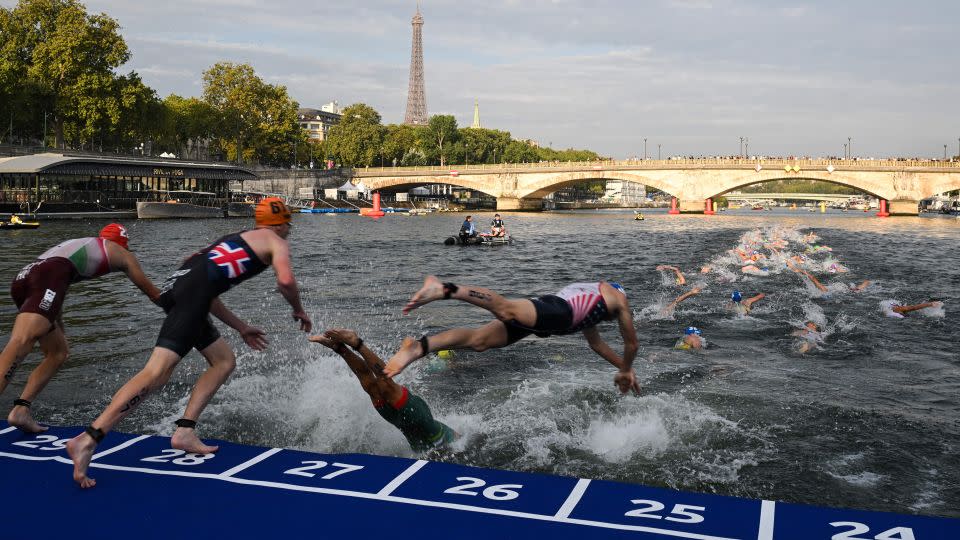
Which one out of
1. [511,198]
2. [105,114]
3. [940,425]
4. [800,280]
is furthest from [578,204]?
[940,425]

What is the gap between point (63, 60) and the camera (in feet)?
213

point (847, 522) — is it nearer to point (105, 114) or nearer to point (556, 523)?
point (556, 523)

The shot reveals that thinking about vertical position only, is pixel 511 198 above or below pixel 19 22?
below

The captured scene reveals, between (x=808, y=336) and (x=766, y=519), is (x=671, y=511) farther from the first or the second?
(x=808, y=336)

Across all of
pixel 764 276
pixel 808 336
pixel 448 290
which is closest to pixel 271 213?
pixel 448 290

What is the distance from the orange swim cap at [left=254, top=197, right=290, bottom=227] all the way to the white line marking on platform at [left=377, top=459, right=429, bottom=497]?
233 centimetres

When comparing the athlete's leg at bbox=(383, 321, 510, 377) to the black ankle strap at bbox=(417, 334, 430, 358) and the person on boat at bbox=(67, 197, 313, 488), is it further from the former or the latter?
the person on boat at bbox=(67, 197, 313, 488)

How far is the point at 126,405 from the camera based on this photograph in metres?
6.12

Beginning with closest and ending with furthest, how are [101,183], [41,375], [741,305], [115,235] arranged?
1. [41,375]
2. [115,235]
3. [741,305]
4. [101,183]

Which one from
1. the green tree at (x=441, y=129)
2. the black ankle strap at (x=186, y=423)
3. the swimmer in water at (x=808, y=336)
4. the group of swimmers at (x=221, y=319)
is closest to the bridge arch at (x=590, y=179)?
the green tree at (x=441, y=129)

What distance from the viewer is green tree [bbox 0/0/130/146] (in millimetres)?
64688

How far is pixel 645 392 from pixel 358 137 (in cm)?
11208

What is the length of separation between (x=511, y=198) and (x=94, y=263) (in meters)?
101

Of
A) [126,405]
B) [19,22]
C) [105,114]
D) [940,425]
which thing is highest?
[19,22]
